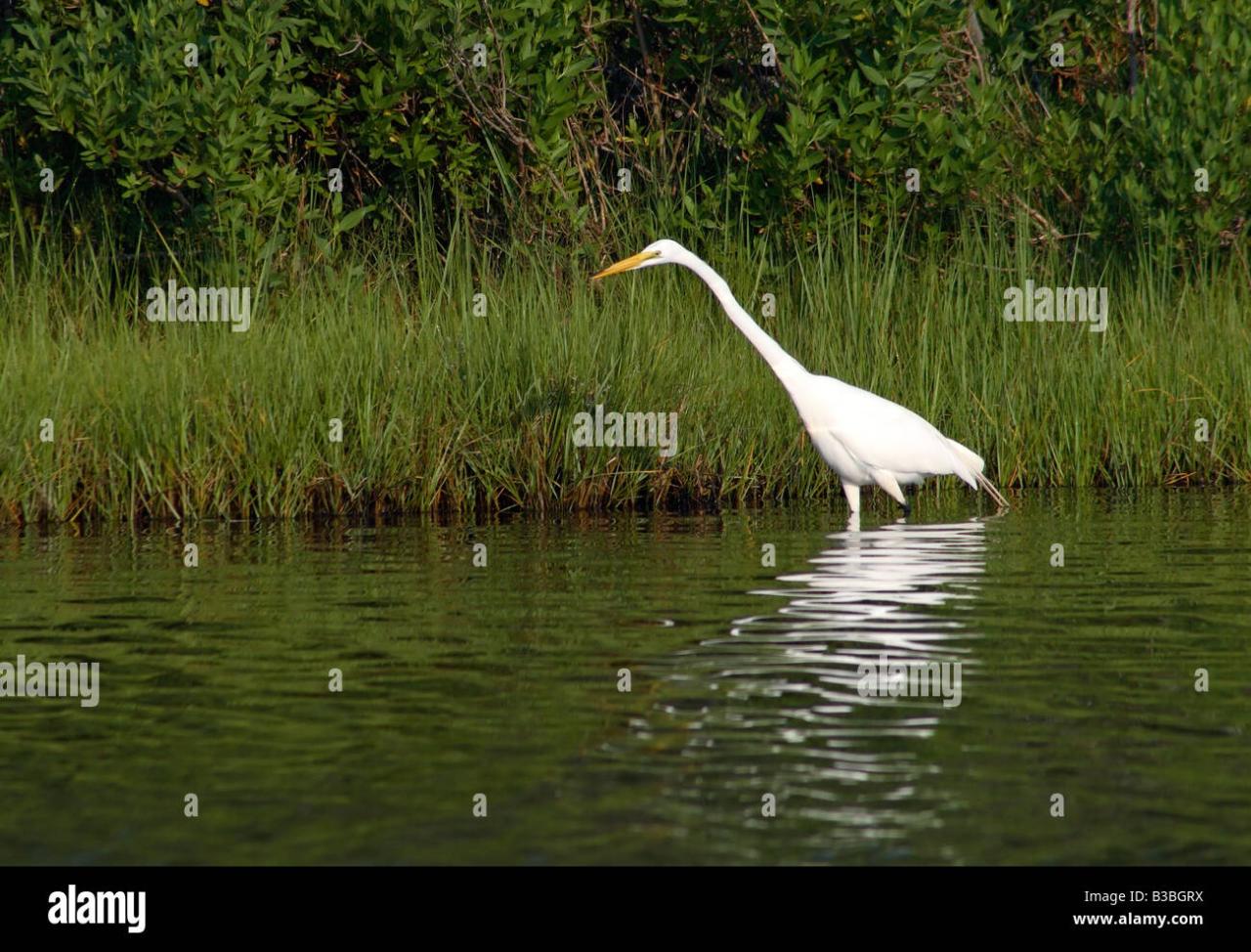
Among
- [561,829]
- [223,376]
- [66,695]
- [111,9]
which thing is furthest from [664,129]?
[561,829]

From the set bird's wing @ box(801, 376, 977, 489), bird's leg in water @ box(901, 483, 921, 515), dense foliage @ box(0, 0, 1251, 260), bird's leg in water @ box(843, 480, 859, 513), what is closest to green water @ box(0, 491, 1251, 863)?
bird's wing @ box(801, 376, 977, 489)

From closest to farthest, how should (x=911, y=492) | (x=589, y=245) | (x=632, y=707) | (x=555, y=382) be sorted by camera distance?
(x=632, y=707)
(x=555, y=382)
(x=911, y=492)
(x=589, y=245)

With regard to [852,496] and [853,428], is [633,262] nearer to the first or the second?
[853,428]

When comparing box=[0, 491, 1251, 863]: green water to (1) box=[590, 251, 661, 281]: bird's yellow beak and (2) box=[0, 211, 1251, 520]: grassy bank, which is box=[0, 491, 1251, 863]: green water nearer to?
(2) box=[0, 211, 1251, 520]: grassy bank

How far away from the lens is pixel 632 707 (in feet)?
18.7

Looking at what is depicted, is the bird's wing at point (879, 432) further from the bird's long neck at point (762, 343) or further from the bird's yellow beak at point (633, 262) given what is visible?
the bird's yellow beak at point (633, 262)

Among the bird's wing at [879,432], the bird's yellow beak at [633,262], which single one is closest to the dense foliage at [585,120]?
the bird's yellow beak at [633,262]

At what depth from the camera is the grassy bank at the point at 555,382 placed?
11094 millimetres

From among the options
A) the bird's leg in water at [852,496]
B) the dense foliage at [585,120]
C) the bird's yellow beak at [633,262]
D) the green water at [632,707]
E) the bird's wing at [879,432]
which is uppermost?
the dense foliage at [585,120]

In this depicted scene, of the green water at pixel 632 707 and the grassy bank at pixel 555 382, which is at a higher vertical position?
the grassy bank at pixel 555 382

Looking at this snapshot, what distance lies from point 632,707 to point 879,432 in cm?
538

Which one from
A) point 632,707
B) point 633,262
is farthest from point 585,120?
point 632,707

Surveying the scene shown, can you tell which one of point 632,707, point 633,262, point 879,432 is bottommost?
point 632,707

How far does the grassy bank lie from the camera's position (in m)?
11.1
